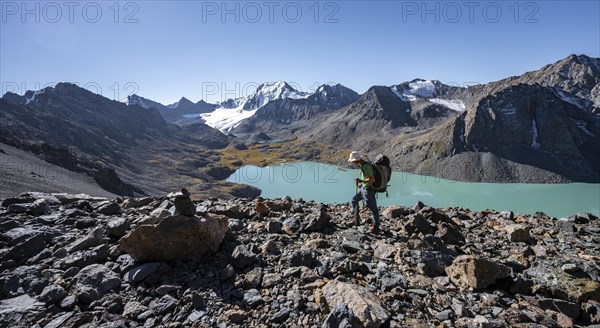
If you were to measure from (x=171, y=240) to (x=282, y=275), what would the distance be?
278 centimetres

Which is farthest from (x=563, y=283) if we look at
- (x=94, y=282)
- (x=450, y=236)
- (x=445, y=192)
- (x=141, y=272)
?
(x=445, y=192)

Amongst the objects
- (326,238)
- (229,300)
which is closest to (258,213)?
(326,238)

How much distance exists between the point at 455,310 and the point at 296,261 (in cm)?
336

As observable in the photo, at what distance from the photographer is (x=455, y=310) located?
5.37 metres

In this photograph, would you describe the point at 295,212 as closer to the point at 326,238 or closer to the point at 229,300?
the point at 326,238

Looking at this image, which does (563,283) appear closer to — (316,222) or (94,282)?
(316,222)

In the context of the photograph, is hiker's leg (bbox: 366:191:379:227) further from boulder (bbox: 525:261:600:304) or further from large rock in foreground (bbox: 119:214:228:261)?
large rock in foreground (bbox: 119:214:228:261)

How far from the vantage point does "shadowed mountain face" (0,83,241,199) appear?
198ft

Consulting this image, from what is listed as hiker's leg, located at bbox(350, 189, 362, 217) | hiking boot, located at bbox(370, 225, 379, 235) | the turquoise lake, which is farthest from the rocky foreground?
the turquoise lake

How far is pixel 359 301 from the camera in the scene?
205 inches

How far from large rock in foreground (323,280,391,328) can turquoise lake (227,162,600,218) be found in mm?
57268

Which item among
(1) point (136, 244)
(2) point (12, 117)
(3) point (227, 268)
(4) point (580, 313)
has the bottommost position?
(4) point (580, 313)

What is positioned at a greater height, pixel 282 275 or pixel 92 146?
pixel 92 146

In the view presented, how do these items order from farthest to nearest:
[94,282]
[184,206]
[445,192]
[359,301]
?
[445,192] → [184,206] → [94,282] → [359,301]
